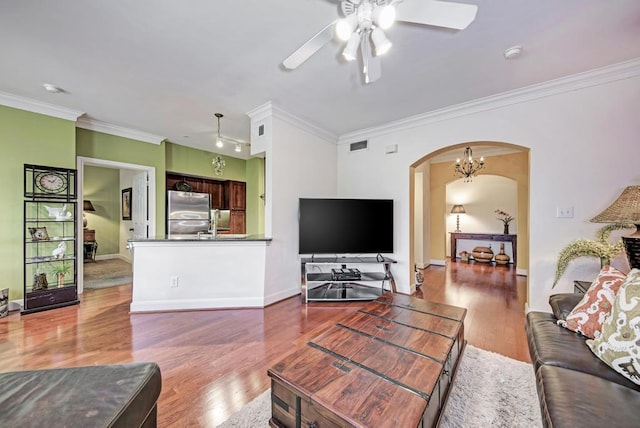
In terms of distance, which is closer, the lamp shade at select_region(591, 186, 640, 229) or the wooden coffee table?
the wooden coffee table

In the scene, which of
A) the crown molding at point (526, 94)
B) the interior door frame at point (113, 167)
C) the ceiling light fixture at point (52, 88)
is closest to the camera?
the crown molding at point (526, 94)

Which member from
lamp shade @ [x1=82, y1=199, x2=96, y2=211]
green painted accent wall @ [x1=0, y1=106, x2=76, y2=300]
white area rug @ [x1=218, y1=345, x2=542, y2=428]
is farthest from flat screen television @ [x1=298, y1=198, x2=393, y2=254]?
lamp shade @ [x1=82, y1=199, x2=96, y2=211]

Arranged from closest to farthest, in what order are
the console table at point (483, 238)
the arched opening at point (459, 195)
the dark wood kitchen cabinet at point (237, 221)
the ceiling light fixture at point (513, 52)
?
the ceiling light fixture at point (513, 52), the arched opening at point (459, 195), the console table at point (483, 238), the dark wood kitchen cabinet at point (237, 221)

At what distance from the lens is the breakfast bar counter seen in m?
3.09

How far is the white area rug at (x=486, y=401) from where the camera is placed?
142cm

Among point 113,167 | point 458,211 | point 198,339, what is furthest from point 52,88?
point 458,211

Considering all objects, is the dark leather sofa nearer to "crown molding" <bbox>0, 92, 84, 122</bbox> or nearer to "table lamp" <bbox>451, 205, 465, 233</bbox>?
"crown molding" <bbox>0, 92, 84, 122</bbox>

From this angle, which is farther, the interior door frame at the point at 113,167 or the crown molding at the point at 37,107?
the interior door frame at the point at 113,167

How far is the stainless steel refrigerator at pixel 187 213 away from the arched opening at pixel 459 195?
14.5ft

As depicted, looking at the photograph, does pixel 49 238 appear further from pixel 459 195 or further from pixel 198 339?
pixel 459 195

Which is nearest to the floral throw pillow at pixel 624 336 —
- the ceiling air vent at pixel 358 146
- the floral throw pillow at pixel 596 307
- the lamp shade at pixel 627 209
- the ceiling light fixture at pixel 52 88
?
the floral throw pillow at pixel 596 307

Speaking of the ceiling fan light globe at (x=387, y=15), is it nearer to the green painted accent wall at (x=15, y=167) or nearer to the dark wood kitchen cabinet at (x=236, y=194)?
the green painted accent wall at (x=15, y=167)

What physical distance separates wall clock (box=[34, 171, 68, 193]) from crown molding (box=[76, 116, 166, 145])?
2.96 feet

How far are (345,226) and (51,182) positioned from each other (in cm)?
401
